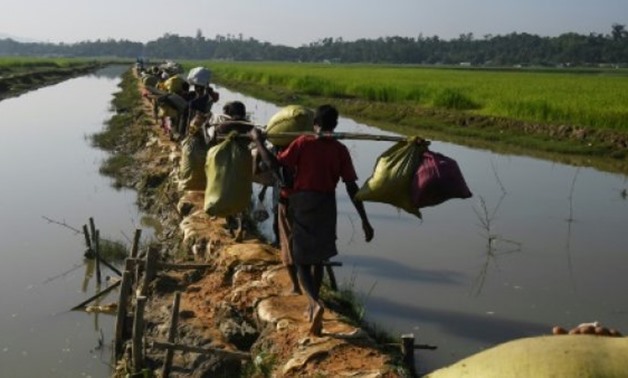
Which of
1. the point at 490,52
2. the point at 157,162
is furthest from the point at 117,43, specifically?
the point at 157,162

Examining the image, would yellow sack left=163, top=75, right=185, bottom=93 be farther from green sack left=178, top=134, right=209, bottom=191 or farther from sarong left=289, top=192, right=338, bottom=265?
sarong left=289, top=192, right=338, bottom=265

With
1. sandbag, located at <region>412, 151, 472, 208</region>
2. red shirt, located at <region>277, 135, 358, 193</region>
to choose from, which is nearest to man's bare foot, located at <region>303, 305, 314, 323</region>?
red shirt, located at <region>277, 135, 358, 193</region>

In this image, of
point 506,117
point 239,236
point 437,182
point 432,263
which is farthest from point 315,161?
point 506,117

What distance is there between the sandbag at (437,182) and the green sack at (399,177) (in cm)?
4

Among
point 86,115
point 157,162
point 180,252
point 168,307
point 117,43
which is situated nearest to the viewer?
point 168,307

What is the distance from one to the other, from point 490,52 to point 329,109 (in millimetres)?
108078

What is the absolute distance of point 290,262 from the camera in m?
3.97

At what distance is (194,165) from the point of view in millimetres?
5379

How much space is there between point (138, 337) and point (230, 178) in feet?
3.48

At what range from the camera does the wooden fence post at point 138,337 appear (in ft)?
13.4

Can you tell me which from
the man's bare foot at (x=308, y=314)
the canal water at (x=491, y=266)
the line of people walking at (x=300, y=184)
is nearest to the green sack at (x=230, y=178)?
the line of people walking at (x=300, y=184)

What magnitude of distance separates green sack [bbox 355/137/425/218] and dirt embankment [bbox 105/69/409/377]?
710 mm

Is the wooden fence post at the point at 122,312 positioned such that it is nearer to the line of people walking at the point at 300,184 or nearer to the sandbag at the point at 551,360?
the line of people walking at the point at 300,184

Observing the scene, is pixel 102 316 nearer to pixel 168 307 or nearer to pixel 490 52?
pixel 168 307
